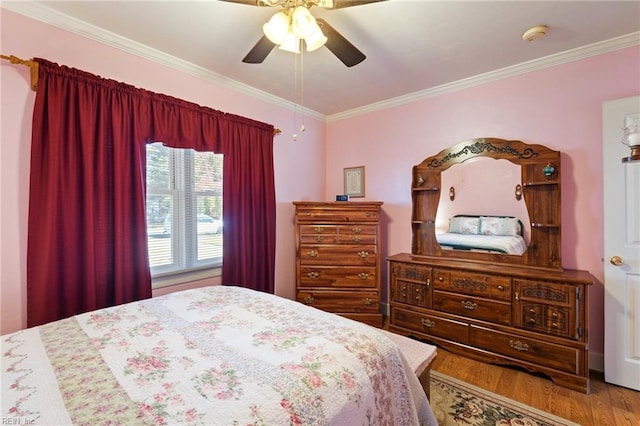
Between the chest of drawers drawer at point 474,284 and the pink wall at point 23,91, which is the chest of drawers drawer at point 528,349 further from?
the pink wall at point 23,91

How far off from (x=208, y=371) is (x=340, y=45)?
173 centimetres

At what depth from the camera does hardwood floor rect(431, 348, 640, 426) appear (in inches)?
69.9

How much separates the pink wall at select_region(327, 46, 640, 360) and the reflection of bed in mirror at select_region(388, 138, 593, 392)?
0.34ft

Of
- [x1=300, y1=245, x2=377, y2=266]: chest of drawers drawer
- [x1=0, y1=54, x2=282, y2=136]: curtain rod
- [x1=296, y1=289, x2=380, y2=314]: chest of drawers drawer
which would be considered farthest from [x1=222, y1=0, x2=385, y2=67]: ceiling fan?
[x1=296, y1=289, x2=380, y2=314]: chest of drawers drawer

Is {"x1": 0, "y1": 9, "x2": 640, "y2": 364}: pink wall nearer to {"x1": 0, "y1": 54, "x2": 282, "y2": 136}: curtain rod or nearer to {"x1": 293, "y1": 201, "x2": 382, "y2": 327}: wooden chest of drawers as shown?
{"x1": 0, "y1": 54, "x2": 282, "y2": 136}: curtain rod

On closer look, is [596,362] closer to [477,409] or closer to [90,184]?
[477,409]

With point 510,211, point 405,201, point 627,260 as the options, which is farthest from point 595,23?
point 405,201

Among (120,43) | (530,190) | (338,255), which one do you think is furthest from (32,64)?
(530,190)

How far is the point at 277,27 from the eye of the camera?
4.82ft

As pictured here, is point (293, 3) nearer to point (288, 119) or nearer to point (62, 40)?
point (62, 40)

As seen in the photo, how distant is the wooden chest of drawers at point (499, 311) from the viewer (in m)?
2.03

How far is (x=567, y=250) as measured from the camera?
7.76 feet

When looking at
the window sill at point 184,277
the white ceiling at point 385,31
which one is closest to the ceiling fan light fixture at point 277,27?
the white ceiling at point 385,31

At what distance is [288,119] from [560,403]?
3.38 meters
